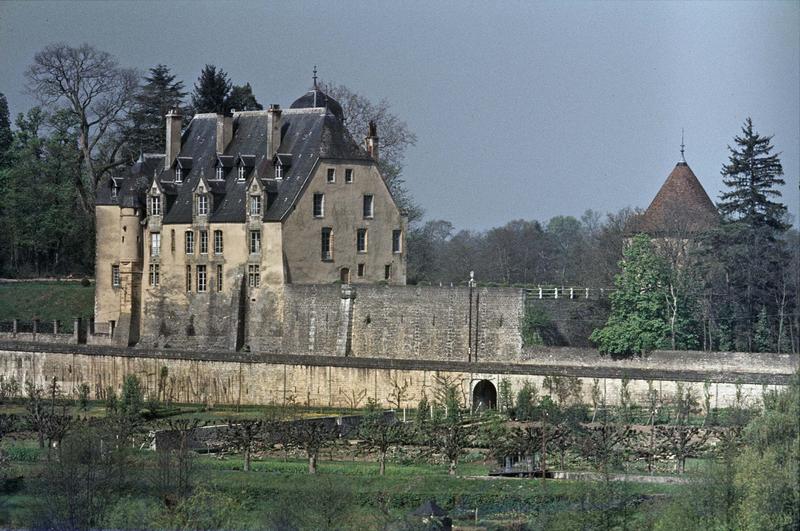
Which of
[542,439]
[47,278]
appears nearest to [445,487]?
[542,439]

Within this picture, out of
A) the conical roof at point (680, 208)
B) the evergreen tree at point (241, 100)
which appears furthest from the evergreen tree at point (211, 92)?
the conical roof at point (680, 208)

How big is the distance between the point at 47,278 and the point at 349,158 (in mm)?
20183

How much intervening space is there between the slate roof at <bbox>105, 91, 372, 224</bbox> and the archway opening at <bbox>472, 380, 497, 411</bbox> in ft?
32.4

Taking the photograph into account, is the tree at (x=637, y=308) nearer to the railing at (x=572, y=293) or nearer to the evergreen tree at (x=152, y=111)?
the railing at (x=572, y=293)

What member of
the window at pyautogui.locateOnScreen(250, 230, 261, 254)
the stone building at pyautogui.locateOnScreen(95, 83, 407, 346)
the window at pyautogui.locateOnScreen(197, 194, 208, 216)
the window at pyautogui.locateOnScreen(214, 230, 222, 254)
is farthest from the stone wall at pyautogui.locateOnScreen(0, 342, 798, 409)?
the window at pyautogui.locateOnScreen(197, 194, 208, 216)

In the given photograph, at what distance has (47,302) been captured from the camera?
81.6 metres

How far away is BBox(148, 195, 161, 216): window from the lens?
75125mm

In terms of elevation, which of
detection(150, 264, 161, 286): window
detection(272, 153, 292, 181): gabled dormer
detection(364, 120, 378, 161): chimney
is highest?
detection(364, 120, 378, 161): chimney

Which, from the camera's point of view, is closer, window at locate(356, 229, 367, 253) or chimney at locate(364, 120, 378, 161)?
window at locate(356, 229, 367, 253)

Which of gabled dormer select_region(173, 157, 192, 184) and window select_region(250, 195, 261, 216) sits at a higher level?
gabled dormer select_region(173, 157, 192, 184)

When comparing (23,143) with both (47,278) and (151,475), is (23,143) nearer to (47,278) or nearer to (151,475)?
(47,278)

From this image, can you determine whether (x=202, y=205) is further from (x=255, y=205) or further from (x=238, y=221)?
(x=255, y=205)

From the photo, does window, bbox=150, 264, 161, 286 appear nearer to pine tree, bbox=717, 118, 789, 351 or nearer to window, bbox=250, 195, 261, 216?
window, bbox=250, 195, 261, 216

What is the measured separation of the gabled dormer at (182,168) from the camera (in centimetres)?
7569
